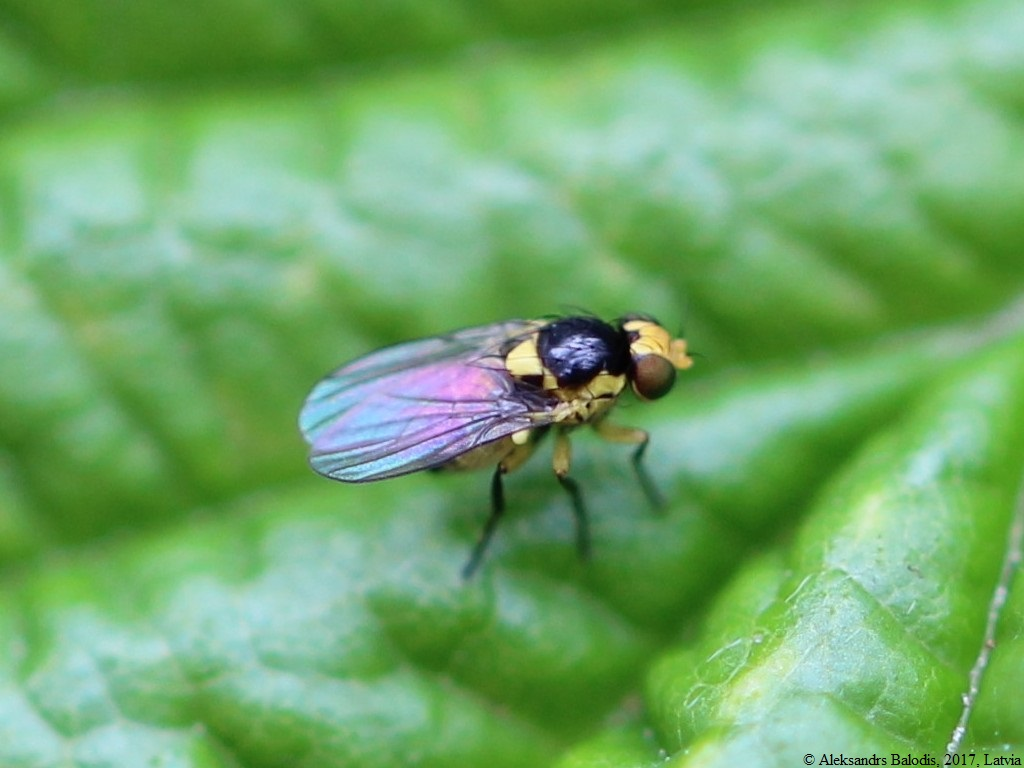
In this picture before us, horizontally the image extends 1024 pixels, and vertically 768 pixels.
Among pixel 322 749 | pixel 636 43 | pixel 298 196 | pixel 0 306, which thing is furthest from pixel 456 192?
pixel 322 749

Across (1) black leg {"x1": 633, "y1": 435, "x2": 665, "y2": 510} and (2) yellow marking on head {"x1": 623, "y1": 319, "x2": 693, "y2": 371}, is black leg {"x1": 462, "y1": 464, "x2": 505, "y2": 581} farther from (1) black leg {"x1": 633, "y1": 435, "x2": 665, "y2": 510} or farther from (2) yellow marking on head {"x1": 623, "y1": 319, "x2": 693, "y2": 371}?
(2) yellow marking on head {"x1": 623, "y1": 319, "x2": 693, "y2": 371}

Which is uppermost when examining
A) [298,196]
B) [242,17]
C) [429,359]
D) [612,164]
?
[242,17]

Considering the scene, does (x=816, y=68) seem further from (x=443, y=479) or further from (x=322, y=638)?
(x=322, y=638)

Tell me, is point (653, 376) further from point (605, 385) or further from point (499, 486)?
point (499, 486)

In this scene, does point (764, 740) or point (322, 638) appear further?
point (322, 638)

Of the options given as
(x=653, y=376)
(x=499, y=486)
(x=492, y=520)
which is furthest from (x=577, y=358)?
(x=492, y=520)

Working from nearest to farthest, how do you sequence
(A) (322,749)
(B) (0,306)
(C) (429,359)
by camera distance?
(A) (322,749), (B) (0,306), (C) (429,359)

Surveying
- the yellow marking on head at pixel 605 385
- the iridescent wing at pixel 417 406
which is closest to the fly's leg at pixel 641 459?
the yellow marking on head at pixel 605 385
